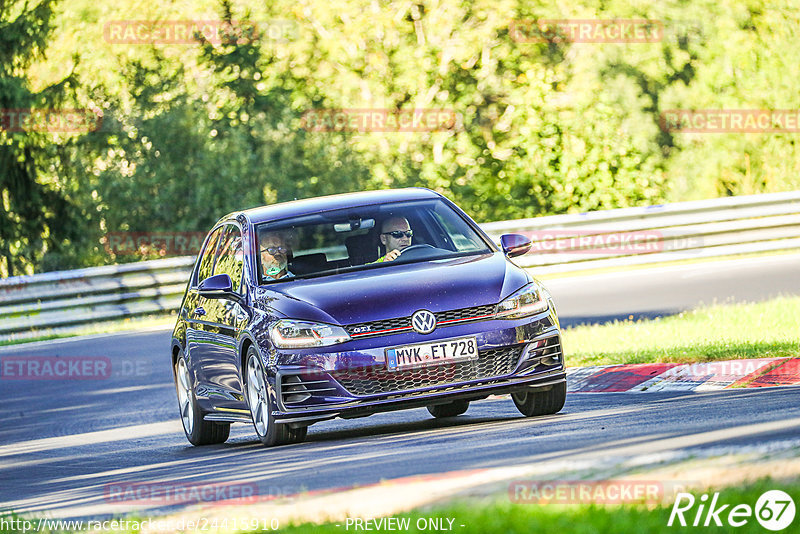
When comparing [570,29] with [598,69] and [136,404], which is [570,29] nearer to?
[598,69]

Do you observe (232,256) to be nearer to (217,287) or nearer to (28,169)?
(217,287)

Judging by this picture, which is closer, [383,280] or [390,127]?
[383,280]

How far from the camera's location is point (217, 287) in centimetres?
1062

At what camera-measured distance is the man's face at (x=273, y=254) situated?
10625mm

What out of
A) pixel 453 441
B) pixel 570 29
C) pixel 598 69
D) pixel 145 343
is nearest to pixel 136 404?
pixel 145 343

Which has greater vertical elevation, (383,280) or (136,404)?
(383,280)

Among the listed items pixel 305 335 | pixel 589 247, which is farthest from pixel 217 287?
pixel 589 247

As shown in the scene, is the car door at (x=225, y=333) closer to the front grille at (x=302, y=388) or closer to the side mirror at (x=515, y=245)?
the front grille at (x=302, y=388)

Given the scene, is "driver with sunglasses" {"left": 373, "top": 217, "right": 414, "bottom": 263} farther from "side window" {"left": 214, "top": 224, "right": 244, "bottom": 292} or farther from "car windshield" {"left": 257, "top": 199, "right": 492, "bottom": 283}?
"side window" {"left": 214, "top": 224, "right": 244, "bottom": 292}

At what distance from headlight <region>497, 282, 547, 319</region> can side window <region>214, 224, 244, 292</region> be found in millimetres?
2073

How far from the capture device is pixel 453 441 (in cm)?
933

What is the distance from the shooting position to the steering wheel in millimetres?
10648

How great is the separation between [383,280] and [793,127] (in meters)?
22.1

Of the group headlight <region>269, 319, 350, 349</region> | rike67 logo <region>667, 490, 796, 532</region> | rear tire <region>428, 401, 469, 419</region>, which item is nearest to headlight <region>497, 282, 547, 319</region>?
headlight <region>269, 319, 350, 349</region>
